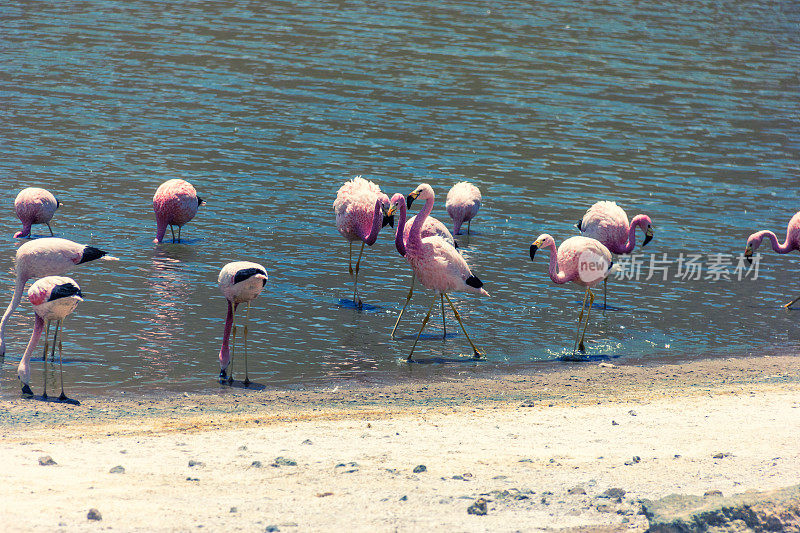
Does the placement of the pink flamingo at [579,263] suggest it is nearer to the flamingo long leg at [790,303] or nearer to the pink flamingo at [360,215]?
the pink flamingo at [360,215]

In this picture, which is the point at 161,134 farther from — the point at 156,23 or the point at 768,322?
the point at 156,23

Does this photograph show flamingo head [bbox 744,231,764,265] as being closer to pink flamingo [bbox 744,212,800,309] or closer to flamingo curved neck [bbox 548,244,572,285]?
pink flamingo [bbox 744,212,800,309]

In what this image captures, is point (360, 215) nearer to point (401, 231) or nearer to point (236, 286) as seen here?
Result: point (401, 231)

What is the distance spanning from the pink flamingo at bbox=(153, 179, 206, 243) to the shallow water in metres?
0.36

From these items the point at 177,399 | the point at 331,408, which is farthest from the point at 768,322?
the point at 177,399

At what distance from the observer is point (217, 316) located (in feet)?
→ 37.9

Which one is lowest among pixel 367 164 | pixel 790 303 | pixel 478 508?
pixel 478 508

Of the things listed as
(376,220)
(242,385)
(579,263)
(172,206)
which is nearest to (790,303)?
(579,263)

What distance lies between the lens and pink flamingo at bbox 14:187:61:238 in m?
13.8

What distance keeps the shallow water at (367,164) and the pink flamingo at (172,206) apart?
36 cm

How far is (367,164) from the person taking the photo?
64.4 feet

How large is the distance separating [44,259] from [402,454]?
14.3 feet

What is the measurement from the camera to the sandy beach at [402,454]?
6.22 m

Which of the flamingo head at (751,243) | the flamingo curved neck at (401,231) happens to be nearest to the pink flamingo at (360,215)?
the flamingo curved neck at (401,231)
